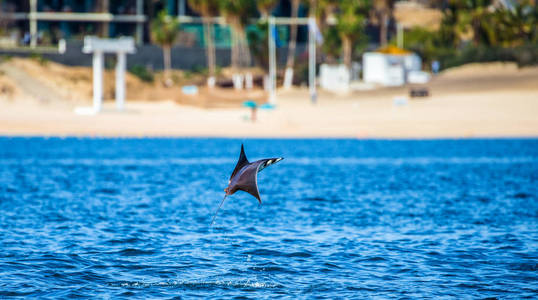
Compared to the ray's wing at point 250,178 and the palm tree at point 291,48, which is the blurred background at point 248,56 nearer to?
the palm tree at point 291,48

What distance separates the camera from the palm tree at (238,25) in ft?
284

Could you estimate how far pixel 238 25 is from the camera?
88938 mm

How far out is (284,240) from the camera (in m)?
20.1

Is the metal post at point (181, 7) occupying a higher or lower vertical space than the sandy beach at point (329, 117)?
higher

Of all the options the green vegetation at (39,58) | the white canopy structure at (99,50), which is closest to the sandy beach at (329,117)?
the white canopy structure at (99,50)

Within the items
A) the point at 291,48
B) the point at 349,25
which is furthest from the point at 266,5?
the point at 349,25

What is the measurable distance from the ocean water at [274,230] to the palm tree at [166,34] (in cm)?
4559

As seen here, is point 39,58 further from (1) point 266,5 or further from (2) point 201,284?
(2) point 201,284

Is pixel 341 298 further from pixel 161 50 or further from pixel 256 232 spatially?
pixel 161 50

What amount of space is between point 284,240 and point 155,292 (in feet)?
18.7

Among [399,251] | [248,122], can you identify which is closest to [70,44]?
[248,122]

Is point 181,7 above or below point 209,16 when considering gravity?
above

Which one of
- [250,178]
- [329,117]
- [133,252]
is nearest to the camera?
[250,178]

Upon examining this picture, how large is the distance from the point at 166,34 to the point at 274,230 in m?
67.2
